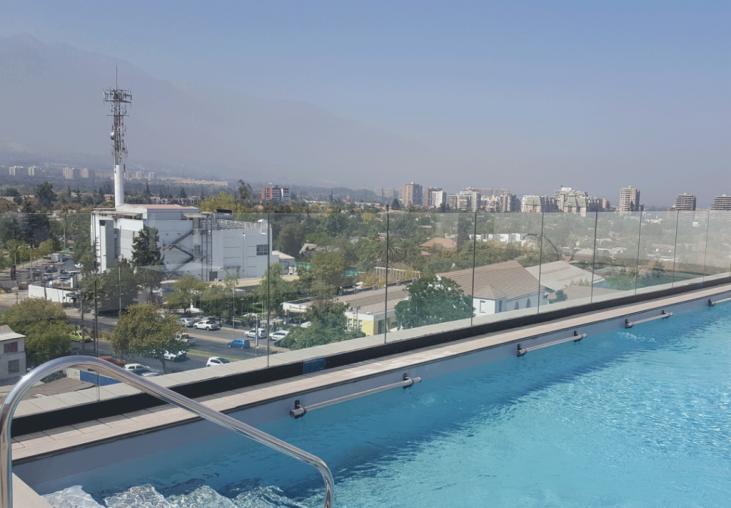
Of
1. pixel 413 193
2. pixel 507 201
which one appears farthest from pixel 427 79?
pixel 507 201

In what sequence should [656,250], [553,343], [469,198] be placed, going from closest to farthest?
[553,343], [656,250], [469,198]

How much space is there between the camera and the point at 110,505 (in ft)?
11.1

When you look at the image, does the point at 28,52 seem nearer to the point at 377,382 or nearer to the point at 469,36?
the point at 469,36

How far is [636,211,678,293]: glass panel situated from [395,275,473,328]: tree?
15.5 feet

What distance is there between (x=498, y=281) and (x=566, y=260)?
5.33ft

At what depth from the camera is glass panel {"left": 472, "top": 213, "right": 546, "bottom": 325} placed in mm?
7215

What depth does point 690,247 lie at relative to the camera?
11.4 metres

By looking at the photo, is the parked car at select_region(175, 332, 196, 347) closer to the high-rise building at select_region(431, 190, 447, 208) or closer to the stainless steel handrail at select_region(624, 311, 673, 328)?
the stainless steel handrail at select_region(624, 311, 673, 328)

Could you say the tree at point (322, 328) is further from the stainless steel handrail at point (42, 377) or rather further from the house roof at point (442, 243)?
the stainless steel handrail at point (42, 377)

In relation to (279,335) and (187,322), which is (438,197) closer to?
(279,335)

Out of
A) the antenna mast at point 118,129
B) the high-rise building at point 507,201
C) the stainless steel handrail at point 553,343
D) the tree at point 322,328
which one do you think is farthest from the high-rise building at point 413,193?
the tree at point 322,328

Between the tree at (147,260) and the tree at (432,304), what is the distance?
8.92ft

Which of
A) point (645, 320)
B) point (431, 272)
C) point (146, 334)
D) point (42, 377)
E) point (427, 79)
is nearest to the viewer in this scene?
point (42, 377)

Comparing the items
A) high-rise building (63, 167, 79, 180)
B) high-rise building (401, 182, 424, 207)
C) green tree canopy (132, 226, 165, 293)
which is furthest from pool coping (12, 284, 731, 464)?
high-rise building (63, 167, 79, 180)
